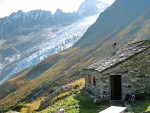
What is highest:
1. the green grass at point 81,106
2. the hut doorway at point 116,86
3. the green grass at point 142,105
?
the hut doorway at point 116,86

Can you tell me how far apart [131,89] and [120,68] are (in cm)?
257

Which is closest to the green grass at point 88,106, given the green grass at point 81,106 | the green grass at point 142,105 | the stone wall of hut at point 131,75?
the green grass at point 81,106

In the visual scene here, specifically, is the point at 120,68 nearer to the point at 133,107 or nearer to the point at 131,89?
the point at 131,89

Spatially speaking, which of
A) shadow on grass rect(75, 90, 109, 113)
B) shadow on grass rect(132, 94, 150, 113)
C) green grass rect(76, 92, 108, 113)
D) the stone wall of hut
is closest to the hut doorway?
the stone wall of hut

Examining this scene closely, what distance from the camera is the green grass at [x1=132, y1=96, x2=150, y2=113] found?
92.9 ft

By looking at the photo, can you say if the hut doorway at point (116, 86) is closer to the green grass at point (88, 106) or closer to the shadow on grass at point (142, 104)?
the green grass at point (88, 106)

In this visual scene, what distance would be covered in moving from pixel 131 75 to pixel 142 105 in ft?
16.8

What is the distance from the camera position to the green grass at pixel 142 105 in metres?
28.3

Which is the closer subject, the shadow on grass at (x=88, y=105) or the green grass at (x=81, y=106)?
the shadow on grass at (x=88, y=105)

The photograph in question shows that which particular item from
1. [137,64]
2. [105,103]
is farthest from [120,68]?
[105,103]

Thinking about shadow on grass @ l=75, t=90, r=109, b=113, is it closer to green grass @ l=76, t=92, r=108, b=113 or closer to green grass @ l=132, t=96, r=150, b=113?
green grass @ l=76, t=92, r=108, b=113

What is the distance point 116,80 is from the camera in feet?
119

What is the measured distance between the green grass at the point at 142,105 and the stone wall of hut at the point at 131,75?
1.70 m

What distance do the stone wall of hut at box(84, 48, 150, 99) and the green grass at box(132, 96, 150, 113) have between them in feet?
5.57
